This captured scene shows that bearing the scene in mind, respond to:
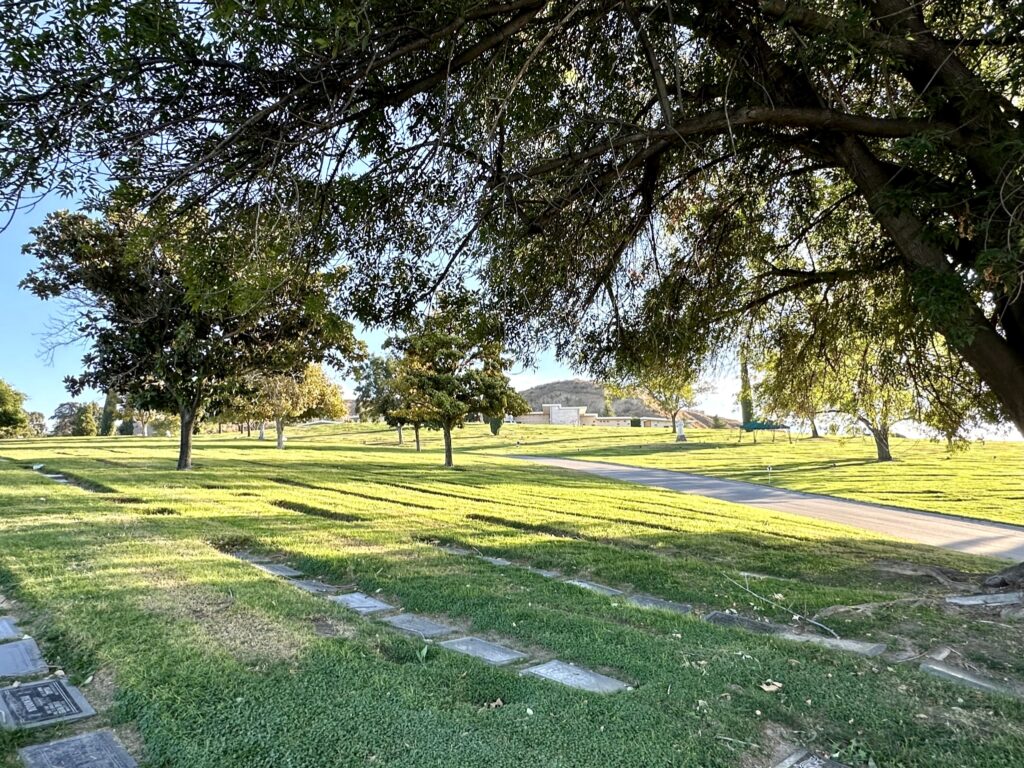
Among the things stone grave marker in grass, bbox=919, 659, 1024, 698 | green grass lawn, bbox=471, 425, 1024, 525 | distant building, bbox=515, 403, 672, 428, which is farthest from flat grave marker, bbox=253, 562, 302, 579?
distant building, bbox=515, 403, 672, 428

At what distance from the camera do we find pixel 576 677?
3.24 meters

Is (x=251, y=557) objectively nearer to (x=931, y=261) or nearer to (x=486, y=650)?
(x=486, y=650)

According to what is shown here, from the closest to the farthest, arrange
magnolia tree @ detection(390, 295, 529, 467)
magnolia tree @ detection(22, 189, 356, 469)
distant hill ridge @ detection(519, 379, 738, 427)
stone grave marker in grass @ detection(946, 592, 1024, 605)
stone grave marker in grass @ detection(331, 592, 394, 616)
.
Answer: stone grave marker in grass @ detection(331, 592, 394, 616)
stone grave marker in grass @ detection(946, 592, 1024, 605)
magnolia tree @ detection(22, 189, 356, 469)
magnolia tree @ detection(390, 295, 529, 467)
distant hill ridge @ detection(519, 379, 738, 427)

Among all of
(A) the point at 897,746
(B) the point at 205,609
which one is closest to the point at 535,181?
(B) the point at 205,609

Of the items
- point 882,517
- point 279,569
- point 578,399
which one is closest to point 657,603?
point 279,569

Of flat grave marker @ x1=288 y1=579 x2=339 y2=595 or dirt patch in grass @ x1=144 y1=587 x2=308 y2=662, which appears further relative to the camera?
flat grave marker @ x1=288 y1=579 x2=339 y2=595

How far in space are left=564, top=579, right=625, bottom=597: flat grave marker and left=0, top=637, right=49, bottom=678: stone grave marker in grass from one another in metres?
3.66

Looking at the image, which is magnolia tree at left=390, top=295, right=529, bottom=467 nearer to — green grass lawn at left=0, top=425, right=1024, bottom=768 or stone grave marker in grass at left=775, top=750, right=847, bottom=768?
green grass lawn at left=0, top=425, right=1024, bottom=768

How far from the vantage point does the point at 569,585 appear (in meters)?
5.20

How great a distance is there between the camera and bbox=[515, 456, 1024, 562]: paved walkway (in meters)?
11.5

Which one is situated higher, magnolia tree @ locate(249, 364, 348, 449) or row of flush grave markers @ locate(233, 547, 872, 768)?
magnolia tree @ locate(249, 364, 348, 449)

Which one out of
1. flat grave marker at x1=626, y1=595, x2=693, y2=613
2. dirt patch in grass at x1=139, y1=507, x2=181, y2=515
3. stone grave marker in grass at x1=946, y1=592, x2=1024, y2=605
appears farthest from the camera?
dirt patch in grass at x1=139, y1=507, x2=181, y2=515

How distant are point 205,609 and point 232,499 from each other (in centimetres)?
649

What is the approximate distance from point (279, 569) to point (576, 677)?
3509 millimetres
